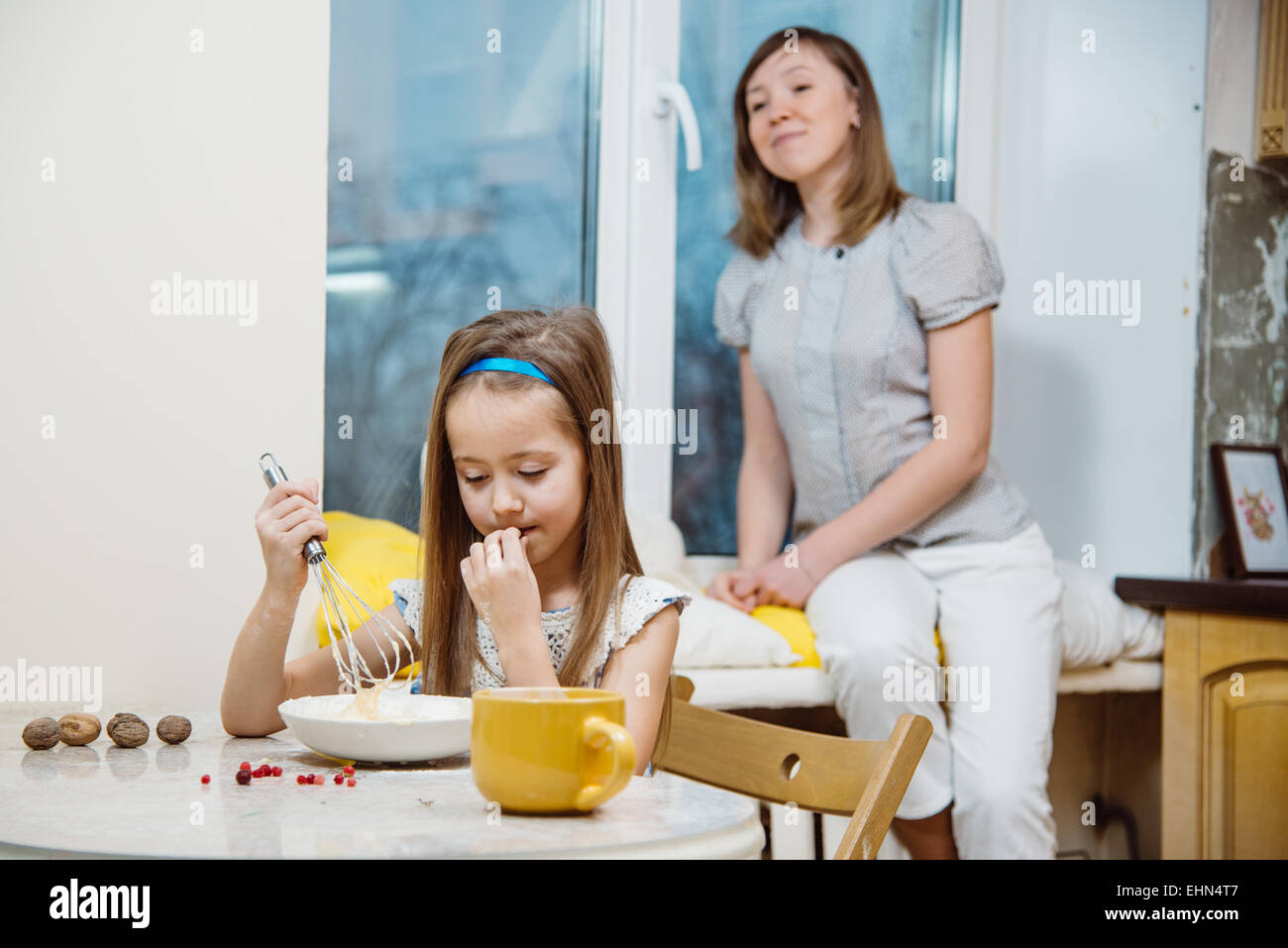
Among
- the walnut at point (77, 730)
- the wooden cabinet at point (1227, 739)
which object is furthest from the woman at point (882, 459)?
the walnut at point (77, 730)

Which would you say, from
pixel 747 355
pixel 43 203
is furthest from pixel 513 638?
pixel 747 355

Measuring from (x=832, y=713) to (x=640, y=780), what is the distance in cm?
138

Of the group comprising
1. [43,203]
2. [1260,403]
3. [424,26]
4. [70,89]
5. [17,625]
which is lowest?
[17,625]

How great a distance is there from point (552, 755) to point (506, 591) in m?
0.28

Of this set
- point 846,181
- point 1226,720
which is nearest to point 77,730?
point 846,181

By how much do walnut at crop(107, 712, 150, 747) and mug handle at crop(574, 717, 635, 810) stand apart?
12.6 inches

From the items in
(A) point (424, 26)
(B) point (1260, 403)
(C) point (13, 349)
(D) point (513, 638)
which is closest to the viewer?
(D) point (513, 638)

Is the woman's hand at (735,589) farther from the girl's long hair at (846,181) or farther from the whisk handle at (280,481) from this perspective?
the whisk handle at (280,481)

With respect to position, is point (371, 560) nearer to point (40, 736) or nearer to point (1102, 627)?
point (40, 736)

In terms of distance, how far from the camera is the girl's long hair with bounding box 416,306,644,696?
0.98m
